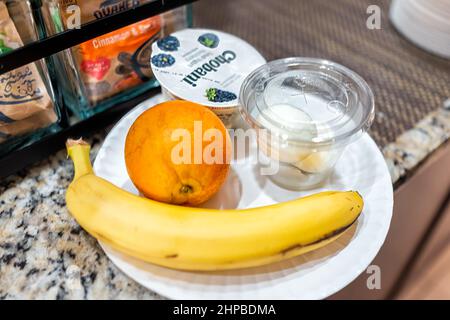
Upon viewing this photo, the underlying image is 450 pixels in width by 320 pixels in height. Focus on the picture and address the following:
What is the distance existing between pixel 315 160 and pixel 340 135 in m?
0.04

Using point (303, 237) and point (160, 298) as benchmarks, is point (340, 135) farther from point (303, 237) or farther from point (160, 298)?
point (160, 298)

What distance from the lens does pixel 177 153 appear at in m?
0.43

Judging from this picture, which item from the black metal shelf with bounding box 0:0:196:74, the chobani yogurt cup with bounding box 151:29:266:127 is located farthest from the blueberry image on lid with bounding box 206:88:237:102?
the black metal shelf with bounding box 0:0:196:74

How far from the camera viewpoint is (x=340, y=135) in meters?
0.47

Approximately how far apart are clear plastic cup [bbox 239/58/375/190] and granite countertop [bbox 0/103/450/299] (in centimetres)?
11

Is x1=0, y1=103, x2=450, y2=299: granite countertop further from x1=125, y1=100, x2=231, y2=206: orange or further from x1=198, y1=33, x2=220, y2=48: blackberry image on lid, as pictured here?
x1=198, y1=33, x2=220, y2=48: blackberry image on lid

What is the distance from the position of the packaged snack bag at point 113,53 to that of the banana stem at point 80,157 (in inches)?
4.4

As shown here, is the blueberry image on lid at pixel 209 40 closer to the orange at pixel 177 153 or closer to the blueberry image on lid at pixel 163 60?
the blueberry image on lid at pixel 163 60

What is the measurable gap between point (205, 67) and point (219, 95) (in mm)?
56

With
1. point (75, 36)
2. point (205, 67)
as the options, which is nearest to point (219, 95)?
point (205, 67)

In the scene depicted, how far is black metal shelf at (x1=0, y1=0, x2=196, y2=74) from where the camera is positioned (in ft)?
1.41

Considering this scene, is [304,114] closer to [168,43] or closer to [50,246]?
[168,43]

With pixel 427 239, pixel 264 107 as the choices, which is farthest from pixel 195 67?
pixel 427 239
